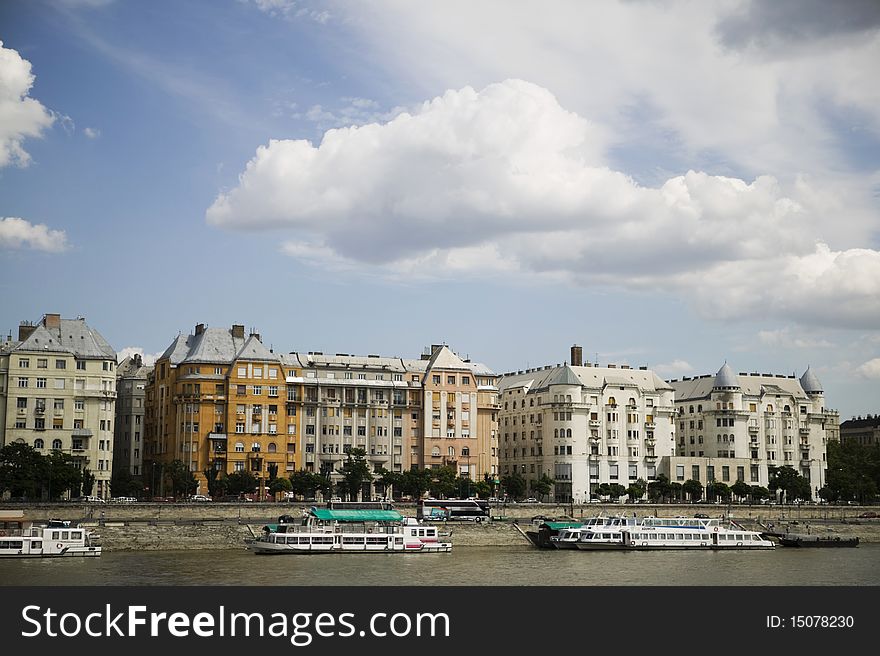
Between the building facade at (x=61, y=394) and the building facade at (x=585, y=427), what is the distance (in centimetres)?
5953

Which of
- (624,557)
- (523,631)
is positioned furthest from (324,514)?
(523,631)

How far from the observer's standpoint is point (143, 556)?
95.4 metres

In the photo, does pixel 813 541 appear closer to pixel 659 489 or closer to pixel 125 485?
pixel 659 489

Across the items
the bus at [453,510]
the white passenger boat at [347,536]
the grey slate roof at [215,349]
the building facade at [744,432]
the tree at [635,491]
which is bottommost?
the white passenger boat at [347,536]

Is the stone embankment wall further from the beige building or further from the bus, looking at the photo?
the beige building

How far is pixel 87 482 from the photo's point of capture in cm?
12838

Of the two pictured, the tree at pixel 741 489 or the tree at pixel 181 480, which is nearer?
the tree at pixel 181 480

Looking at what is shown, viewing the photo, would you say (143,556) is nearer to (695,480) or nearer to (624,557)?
(624,557)

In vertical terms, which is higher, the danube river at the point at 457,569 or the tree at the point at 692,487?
the tree at the point at 692,487

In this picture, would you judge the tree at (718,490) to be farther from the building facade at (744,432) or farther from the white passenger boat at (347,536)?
the white passenger boat at (347,536)

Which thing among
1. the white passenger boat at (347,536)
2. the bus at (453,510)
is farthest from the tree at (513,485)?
the white passenger boat at (347,536)

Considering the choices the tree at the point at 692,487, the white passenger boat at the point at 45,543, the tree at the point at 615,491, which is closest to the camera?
the white passenger boat at the point at 45,543

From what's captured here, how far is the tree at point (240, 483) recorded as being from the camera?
132 m

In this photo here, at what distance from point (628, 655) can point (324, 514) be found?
6943cm
